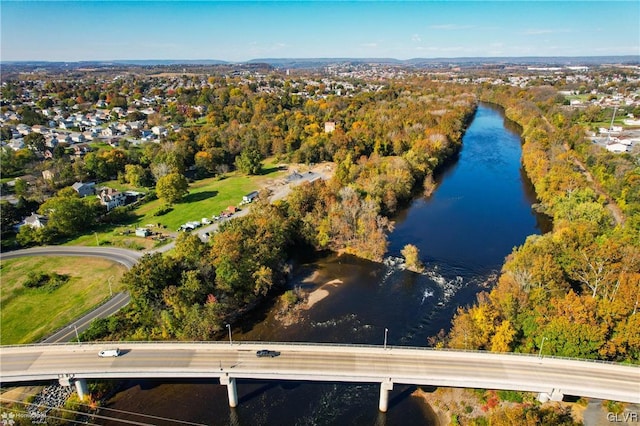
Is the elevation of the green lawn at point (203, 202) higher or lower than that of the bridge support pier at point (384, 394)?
higher

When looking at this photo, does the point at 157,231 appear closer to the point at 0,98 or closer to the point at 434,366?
the point at 434,366

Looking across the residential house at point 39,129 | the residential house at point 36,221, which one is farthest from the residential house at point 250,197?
the residential house at point 39,129

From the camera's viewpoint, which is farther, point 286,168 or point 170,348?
point 286,168

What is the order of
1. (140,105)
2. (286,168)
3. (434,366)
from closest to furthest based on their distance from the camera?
(434,366)
(286,168)
(140,105)

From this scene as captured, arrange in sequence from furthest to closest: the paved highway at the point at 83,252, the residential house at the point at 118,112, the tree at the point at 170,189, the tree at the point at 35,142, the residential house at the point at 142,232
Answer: the residential house at the point at 118,112
the tree at the point at 35,142
the tree at the point at 170,189
the residential house at the point at 142,232
the paved highway at the point at 83,252

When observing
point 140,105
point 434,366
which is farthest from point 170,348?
point 140,105

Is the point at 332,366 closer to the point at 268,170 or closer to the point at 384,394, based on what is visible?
the point at 384,394

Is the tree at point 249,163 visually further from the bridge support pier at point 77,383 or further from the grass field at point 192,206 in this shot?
the bridge support pier at point 77,383
